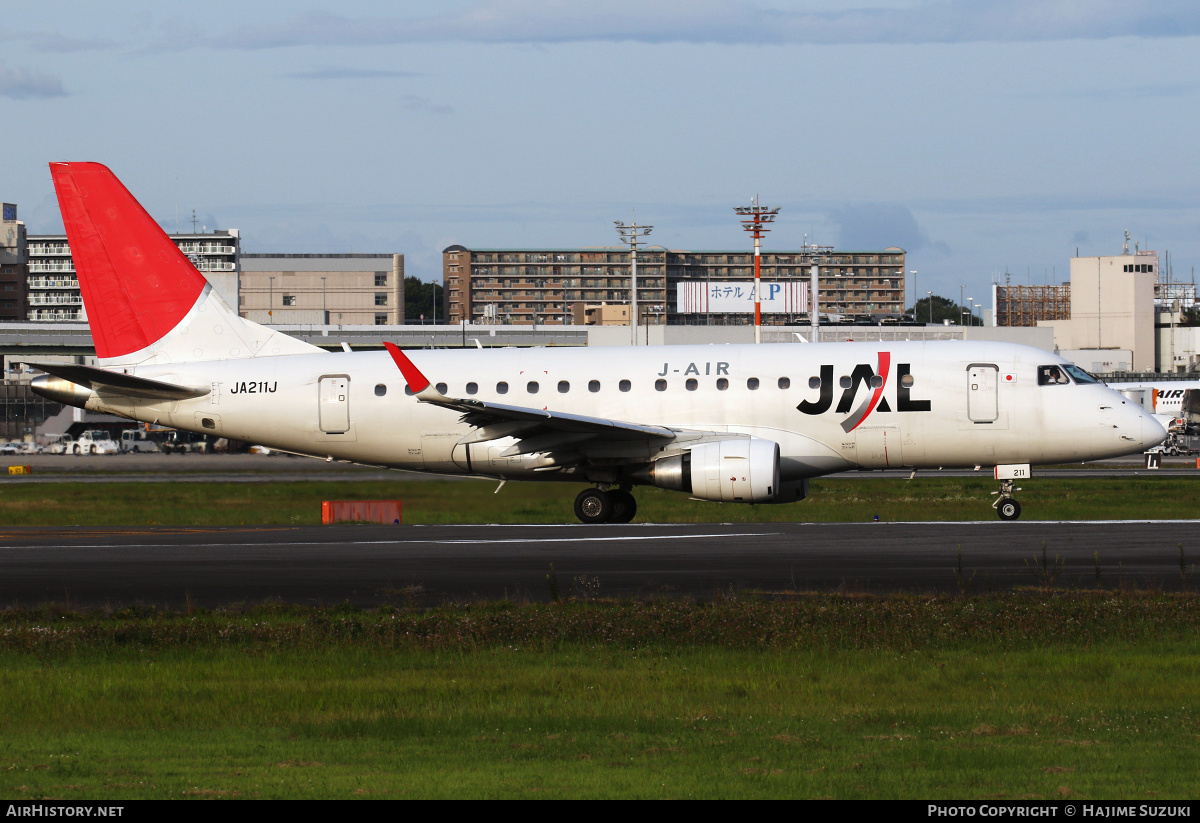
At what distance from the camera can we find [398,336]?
128000 millimetres

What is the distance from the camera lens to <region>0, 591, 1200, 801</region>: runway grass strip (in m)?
9.01

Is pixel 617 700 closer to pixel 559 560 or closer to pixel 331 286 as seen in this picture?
pixel 559 560

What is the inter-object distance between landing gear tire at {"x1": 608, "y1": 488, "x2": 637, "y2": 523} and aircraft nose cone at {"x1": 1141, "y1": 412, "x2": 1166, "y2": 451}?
11.6 meters

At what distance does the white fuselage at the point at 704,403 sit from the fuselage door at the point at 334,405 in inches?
1.6

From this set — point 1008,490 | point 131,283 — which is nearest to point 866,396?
point 1008,490

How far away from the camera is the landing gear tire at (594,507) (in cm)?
3038

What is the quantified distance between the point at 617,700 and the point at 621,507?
18.7 metres

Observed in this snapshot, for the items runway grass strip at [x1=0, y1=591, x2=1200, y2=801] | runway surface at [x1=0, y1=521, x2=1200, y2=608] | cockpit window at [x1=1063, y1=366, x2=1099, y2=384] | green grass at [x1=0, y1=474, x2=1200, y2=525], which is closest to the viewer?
runway grass strip at [x1=0, y1=591, x2=1200, y2=801]

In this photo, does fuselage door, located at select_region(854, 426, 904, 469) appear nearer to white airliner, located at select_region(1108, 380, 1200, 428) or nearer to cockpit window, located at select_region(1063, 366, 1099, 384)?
cockpit window, located at select_region(1063, 366, 1099, 384)

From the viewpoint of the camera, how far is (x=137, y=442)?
10506 centimetres

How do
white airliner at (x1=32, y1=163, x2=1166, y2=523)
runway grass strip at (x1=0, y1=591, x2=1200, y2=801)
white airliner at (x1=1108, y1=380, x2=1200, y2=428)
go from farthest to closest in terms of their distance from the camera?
white airliner at (x1=1108, y1=380, x2=1200, y2=428)
white airliner at (x1=32, y1=163, x2=1166, y2=523)
runway grass strip at (x1=0, y1=591, x2=1200, y2=801)

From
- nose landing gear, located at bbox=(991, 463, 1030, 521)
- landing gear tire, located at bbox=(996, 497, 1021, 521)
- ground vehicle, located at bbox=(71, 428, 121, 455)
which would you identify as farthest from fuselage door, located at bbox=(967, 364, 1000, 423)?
ground vehicle, located at bbox=(71, 428, 121, 455)

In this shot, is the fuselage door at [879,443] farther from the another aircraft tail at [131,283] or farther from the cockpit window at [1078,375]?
the another aircraft tail at [131,283]

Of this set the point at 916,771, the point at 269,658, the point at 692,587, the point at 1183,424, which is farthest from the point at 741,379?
the point at 1183,424
